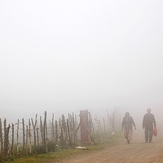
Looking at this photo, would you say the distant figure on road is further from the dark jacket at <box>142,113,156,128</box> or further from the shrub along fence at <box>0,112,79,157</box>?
the shrub along fence at <box>0,112,79,157</box>

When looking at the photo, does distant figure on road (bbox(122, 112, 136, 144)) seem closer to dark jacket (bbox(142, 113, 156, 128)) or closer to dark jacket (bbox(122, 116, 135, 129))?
dark jacket (bbox(122, 116, 135, 129))

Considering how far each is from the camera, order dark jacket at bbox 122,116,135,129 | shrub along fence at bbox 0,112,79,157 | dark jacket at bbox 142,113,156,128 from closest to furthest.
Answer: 1. shrub along fence at bbox 0,112,79,157
2. dark jacket at bbox 142,113,156,128
3. dark jacket at bbox 122,116,135,129

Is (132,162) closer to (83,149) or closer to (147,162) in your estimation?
(147,162)

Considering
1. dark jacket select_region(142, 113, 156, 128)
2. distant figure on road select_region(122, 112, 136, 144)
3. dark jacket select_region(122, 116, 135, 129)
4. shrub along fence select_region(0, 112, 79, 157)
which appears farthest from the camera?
dark jacket select_region(122, 116, 135, 129)

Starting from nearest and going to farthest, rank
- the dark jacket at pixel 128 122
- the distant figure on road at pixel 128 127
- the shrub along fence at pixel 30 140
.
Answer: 1. the shrub along fence at pixel 30 140
2. the distant figure on road at pixel 128 127
3. the dark jacket at pixel 128 122

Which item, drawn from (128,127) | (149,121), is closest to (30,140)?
(128,127)

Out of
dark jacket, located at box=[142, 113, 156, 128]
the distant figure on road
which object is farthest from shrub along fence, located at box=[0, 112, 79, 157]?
dark jacket, located at box=[142, 113, 156, 128]

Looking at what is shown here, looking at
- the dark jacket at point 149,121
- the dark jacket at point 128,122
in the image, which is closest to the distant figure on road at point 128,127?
the dark jacket at point 128,122

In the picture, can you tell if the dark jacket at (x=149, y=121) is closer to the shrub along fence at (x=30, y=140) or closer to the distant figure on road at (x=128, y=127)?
the distant figure on road at (x=128, y=127)

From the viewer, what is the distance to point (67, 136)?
18156 millimetres

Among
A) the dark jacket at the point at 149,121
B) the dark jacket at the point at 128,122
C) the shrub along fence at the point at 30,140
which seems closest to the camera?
the shrub along fence at the point at 30,140

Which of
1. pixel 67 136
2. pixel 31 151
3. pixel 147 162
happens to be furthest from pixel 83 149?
pixel 147 162

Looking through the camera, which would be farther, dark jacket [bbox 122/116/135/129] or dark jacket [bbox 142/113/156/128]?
dark jacket [bbox 122/116/135/129]

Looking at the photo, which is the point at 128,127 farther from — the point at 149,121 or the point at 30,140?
the point at 30,140
